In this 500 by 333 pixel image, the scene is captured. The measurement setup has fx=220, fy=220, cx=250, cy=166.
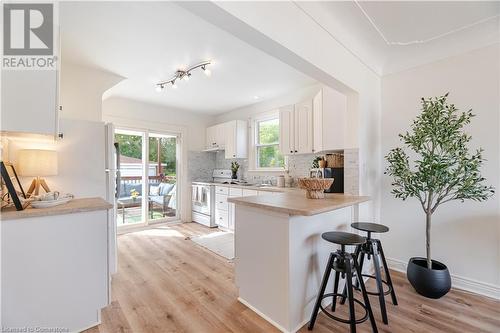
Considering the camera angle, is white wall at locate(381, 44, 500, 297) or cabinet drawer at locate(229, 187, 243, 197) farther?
cabinet drawer at locate(229, 187, 243, 197)

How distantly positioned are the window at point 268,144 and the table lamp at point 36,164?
10.6 ft

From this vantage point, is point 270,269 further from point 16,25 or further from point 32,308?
point 16,25

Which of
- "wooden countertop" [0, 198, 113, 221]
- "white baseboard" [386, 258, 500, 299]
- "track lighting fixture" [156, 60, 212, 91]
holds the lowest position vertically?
"white baseboard" [386, 258, 500, 299]

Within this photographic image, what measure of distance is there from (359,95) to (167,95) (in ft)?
10.4

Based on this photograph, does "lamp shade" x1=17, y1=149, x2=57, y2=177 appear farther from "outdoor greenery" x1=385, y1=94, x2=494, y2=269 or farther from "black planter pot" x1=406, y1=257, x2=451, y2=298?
"black planter pot" x1=406, y1=257, x2=451, y2=298

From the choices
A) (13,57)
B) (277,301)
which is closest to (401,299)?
(277,301)

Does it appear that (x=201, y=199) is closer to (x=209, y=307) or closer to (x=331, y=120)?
(x=209, y=307)

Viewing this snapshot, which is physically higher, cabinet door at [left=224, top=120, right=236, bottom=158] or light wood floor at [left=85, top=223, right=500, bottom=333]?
cabinet door at [left=224, top=120, right=236, bottom=158]

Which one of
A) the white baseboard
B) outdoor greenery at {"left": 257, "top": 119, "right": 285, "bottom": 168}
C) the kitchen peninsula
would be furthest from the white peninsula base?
outdoor greenery at {"left": 257, "top": 119, "right": 285, "bottom": 168}

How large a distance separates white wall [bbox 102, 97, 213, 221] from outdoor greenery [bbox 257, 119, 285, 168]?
161 centimetres

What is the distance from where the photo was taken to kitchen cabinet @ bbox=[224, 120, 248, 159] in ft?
15.3

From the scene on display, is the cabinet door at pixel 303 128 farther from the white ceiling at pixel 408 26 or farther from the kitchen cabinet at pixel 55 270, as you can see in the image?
the kitchen cabinet at pixel 55 270

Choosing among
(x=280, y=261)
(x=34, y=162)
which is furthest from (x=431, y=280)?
(x=34, y=162)

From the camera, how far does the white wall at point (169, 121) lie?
13.6 feet
